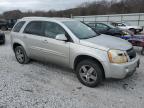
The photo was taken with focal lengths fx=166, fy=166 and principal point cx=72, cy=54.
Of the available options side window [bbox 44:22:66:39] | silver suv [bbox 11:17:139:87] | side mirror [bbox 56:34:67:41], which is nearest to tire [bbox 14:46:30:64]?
silver suv [bbox 11:17:139:87]

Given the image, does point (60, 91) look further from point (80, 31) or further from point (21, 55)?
point (21, 55)

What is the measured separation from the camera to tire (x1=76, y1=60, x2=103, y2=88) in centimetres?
401

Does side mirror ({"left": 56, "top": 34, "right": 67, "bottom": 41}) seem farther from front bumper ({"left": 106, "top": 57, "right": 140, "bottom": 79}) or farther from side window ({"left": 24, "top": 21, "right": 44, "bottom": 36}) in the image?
front bumper ({"left": 106, "top": 57, "right": 140, "bottom": 79})

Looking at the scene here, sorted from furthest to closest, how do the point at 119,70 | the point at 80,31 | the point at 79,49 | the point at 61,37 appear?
the point at 80,31 → the point at 61,37 → the point at 79,49 → the point at 119,70

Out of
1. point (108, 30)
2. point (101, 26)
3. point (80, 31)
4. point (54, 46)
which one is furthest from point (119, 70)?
point (101, 26)

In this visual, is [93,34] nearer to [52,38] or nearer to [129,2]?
[52,38]

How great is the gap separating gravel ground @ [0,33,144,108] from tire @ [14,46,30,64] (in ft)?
2.07

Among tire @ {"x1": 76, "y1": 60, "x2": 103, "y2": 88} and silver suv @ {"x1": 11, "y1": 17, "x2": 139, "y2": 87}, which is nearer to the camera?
silver suv @ {"x1": 11, "y1": 17, "x2": 139, "y2": 87}

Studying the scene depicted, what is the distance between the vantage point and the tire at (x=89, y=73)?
4.01 meters

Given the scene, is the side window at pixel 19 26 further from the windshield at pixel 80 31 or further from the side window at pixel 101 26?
the side window at pixel 101 26

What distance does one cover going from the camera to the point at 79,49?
4188 millimetres

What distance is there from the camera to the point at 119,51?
152 inches

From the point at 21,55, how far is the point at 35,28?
125 centimetres

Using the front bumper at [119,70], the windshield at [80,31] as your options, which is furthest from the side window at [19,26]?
the front bumper at [119,70]
